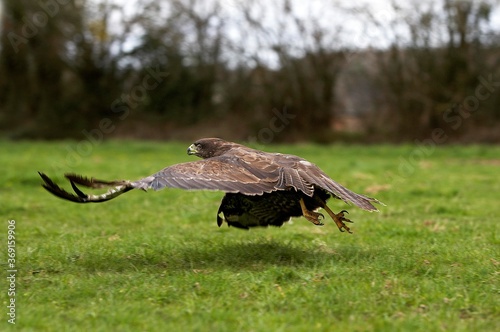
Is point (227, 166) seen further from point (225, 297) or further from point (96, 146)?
point (96, 146)

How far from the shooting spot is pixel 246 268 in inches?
214

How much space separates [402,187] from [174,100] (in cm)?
1775

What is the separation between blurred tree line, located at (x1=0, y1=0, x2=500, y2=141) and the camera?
22812 mm

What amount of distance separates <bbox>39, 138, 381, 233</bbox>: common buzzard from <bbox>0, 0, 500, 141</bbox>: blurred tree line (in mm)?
17787

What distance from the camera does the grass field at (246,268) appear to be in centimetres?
421

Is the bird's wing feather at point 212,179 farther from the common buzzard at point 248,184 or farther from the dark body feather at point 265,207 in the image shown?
the dark body feather at point 265,207

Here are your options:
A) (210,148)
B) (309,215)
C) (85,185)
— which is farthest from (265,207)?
(85,185)

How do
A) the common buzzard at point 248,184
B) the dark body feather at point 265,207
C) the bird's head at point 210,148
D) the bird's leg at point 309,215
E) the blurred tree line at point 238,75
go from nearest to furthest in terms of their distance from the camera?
the common buzzard at point 248,184 < the bird's leg at point 309,215 < the dark body feather at point 265,207 < the bird's head at point 210,148 < the blurred tree line at point 238,75

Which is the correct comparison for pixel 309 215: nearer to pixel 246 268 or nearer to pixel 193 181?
pixel 246 268

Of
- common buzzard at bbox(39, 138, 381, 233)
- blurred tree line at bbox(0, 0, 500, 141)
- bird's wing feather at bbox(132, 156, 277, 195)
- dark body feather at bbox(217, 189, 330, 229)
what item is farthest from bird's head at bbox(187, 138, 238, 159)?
blurred tree line at bbox(0, 0, 500, 141)

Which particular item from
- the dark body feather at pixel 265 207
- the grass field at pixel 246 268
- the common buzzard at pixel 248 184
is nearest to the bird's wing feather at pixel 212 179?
the common buzzard at pixel 248 184

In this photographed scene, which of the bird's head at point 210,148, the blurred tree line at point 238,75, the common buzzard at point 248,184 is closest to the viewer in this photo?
the common buzzard at point 248,184

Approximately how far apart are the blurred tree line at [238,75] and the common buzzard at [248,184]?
58.4 feet

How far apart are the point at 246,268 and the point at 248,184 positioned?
27.6 inches
